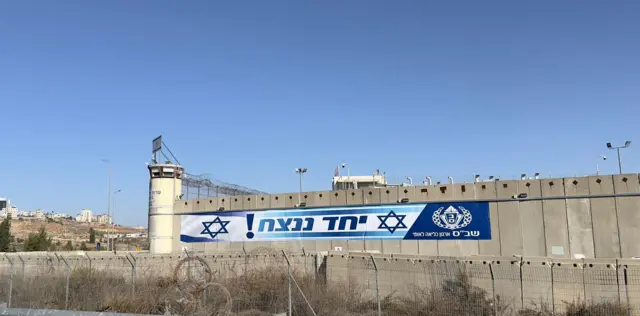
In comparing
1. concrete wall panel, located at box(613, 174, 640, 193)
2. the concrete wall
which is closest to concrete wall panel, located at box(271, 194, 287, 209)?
the concrete wall

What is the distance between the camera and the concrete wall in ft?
97.2

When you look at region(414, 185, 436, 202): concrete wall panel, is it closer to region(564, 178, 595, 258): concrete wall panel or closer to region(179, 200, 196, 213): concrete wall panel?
region(564, 178, 595, 258): concrete wall panel

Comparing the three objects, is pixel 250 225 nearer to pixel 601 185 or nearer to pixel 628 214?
pixel 601 185

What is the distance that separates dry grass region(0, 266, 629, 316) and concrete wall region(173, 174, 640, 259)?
12.7m

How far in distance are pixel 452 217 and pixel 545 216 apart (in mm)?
5715

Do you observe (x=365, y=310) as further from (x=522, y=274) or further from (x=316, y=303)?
(x=522, y=274)

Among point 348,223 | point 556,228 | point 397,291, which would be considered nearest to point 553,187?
point 556,228

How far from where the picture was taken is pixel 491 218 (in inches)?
1289

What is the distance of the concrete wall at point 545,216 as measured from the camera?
2962 centimetres

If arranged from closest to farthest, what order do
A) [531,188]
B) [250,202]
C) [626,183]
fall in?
[626,183], [531,188], [250,202]

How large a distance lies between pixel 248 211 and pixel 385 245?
1166 cm

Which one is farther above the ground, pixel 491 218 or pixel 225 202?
pixel 225 202

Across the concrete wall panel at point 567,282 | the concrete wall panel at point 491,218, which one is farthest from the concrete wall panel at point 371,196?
the concrete wall panel at point 567,282

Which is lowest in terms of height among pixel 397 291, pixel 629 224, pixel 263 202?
pixel 397 291
